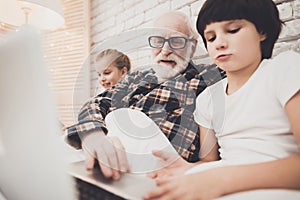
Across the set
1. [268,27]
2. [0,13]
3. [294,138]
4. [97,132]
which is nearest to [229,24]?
[268,27]

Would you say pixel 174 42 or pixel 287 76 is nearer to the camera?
pixel 287 76

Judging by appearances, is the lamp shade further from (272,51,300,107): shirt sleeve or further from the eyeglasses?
(272,51,300,107): shirt sleeve

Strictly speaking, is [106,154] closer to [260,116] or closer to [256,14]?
[260,116]

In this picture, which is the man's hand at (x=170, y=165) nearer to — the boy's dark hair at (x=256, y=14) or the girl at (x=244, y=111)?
→ the girl at (x=244, y=111)

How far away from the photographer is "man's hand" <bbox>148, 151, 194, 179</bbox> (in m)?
0.50

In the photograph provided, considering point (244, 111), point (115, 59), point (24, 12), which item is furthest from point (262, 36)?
point (24, 12)

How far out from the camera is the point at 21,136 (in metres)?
0.39

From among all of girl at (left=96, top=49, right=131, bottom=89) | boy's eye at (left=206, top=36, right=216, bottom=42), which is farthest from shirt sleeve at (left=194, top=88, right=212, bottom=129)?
girl at (left=96, top=49, right=131, bottom=89)

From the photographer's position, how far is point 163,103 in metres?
0.67

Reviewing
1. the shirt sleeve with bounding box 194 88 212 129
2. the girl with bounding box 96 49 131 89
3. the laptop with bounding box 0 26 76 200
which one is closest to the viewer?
the laptop with bounding box 0 26 76 200

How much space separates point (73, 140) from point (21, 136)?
0.19 metres

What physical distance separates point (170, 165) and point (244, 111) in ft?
0.58

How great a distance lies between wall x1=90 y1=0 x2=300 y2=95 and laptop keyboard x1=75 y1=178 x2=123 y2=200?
0.35 metres

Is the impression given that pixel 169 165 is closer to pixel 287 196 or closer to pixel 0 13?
pixel 287 196
